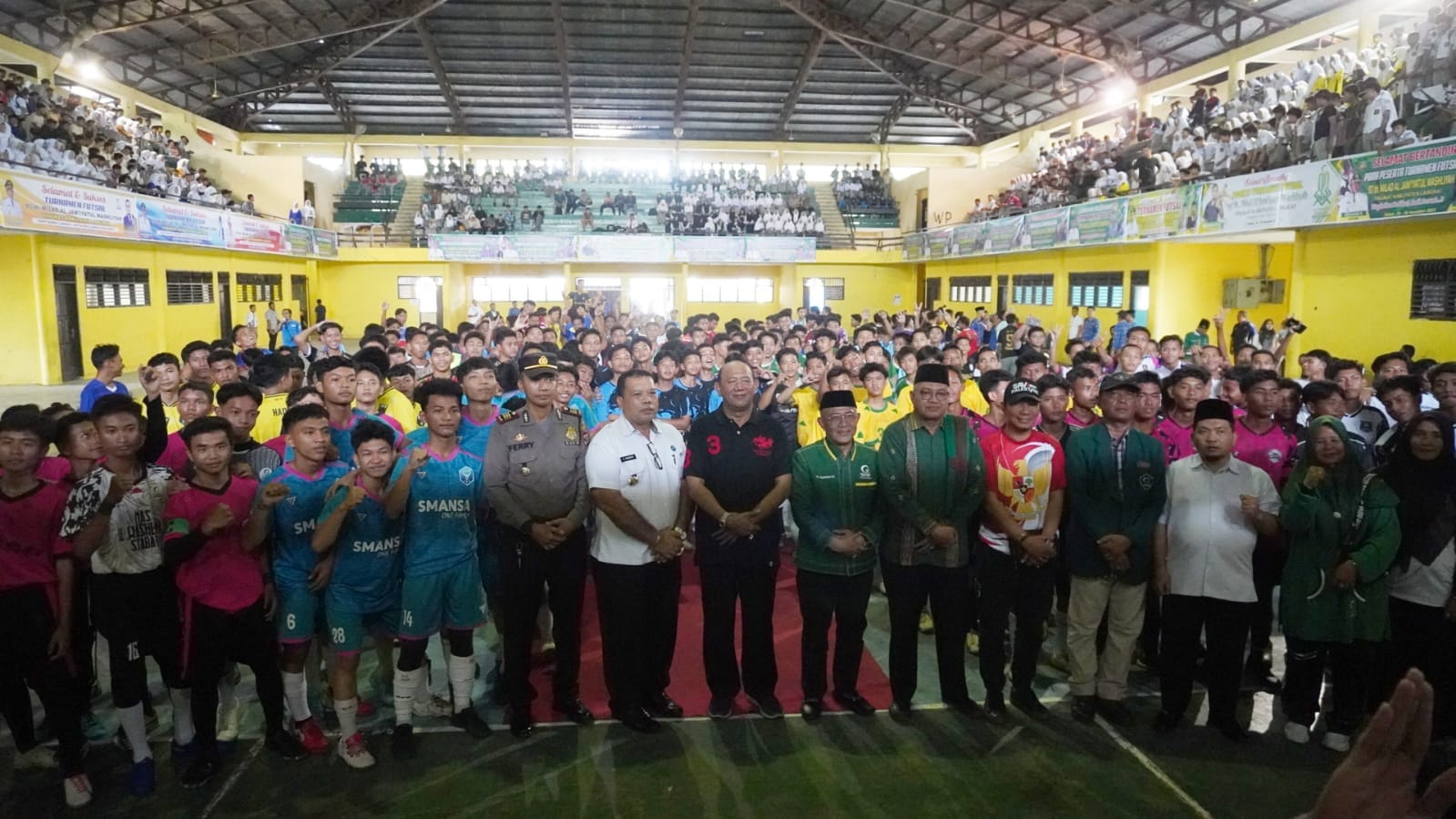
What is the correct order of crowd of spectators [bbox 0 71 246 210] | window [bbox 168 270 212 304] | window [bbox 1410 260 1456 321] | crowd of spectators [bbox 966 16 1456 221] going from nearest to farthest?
crowd of spectators [bbox 966 16 1456 221] → window [bbox 1410 260 1456 321] → crowd of spectators [bbox 0 71 246 210] → window [bbox 168 270 212 304]

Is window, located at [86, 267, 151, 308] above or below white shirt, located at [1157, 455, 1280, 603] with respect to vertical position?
above

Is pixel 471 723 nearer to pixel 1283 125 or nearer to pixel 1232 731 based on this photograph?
pixel 1232 731

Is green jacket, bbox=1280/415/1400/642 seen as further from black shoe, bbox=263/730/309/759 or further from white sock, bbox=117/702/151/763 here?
white sock, bbox=117/702/151/763

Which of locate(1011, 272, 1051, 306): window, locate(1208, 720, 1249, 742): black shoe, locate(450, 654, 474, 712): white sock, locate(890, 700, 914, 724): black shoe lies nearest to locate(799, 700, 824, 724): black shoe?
locate(890, 700, 914, 724): black shoe

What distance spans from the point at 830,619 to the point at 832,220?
94.3 ft

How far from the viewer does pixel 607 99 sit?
96.9 ft

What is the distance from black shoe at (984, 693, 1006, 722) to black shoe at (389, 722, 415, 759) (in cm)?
268

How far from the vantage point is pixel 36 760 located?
3.71 m

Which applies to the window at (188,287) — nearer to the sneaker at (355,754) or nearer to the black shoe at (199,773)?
the black shoe at (199,773)

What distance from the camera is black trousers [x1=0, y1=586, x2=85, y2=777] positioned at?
3.34m

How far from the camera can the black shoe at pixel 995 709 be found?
13.5 feet

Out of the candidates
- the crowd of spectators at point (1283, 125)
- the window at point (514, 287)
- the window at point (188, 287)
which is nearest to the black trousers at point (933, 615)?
the crowd of spectators at point (1283, 125)

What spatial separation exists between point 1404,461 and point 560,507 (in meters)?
3.79

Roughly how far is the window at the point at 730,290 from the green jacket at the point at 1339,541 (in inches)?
1010
